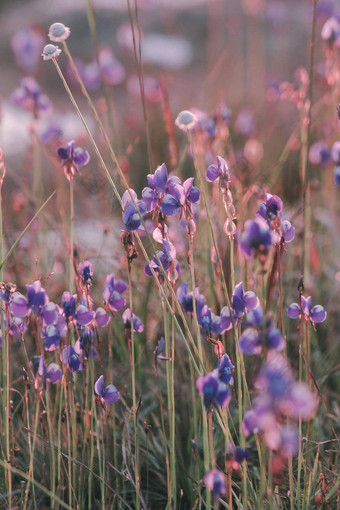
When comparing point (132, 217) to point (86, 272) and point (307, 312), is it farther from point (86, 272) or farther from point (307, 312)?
point (307, 312)

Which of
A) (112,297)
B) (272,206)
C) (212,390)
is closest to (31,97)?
(112,297)

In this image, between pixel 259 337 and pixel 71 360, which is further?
pixel 71 360

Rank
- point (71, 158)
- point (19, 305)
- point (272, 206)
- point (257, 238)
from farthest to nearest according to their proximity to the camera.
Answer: point (71, 158) < point (19, 305) < point (272, 206) < point (257, 238)

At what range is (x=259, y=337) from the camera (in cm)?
72

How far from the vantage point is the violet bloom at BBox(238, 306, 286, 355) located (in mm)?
709

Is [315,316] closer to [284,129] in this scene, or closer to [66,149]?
[66,149]

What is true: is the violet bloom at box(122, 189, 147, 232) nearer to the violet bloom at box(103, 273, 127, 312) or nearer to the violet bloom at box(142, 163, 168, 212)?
the violet bloom at box(142, 163, 168, 212)

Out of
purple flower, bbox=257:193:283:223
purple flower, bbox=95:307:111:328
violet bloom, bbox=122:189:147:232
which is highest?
purple flower, bbox=257:193:283:223

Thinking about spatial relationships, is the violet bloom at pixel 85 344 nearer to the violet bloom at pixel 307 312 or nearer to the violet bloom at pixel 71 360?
the violet bloom at pixel 71 360

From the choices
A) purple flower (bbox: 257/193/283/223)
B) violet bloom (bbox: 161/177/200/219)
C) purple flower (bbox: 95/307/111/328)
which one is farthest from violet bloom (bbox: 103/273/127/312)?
purple flower (bbox: 257/193/283/223)

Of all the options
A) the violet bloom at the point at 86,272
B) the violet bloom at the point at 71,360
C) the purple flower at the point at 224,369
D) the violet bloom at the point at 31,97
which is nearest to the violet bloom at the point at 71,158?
the violet bloom at the point at 86,272

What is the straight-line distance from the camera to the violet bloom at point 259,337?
71 cm

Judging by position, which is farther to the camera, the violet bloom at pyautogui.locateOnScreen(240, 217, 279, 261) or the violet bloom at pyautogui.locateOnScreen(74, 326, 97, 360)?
the violet bloom at pyautogui.locateOnScreen(74, 326, 97, 360)

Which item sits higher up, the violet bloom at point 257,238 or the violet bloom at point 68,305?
the violet bloom at point 257,238
